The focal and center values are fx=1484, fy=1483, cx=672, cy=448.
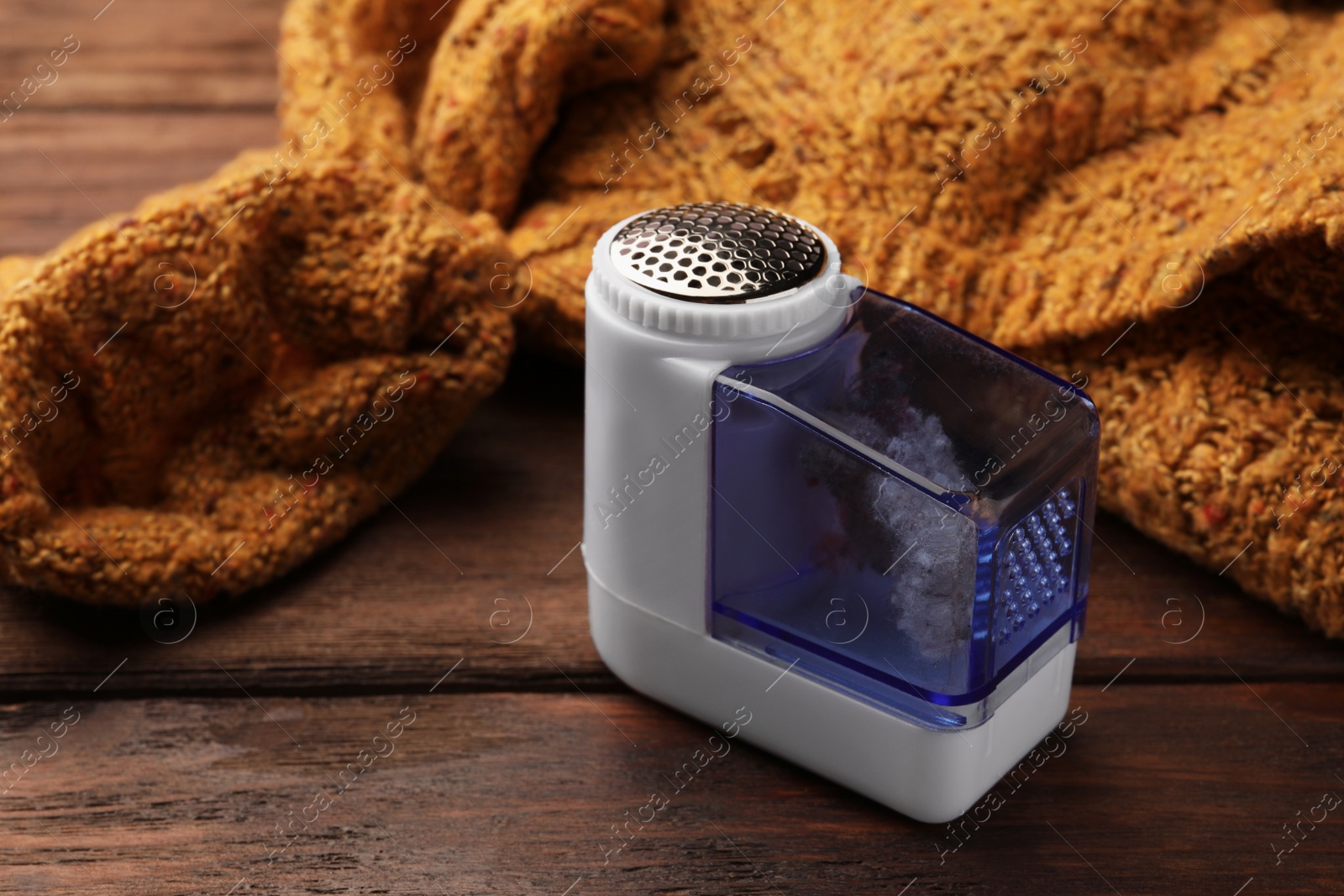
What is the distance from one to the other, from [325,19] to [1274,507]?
598 millimetres

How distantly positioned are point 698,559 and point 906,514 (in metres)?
0.10

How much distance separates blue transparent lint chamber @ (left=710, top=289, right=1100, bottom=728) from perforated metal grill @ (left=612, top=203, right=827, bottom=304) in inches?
1.2

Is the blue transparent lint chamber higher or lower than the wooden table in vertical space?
higher

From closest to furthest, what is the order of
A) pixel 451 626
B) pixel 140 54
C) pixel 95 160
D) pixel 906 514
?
pixel 906 514 < pixel 451 626 < pixel 95 160 < pixel 140 54

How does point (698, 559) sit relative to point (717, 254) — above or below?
below

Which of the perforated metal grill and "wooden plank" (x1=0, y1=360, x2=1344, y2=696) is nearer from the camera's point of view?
the perforated metal grill

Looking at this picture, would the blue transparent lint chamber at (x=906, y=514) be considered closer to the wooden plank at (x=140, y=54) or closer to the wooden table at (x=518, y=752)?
the wooden table at (x=518, y=752)

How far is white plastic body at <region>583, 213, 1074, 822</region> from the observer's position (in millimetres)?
575

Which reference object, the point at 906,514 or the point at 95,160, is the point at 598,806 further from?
the point at 95,160

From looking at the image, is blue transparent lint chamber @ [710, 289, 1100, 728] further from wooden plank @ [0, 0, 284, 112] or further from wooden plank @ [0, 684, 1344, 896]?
wooden plank @ [0, 0, 284, 112]

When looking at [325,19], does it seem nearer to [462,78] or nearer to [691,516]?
[462,78]

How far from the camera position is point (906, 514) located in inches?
21.7

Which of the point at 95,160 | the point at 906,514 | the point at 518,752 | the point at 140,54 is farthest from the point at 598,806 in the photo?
the point at 140,54

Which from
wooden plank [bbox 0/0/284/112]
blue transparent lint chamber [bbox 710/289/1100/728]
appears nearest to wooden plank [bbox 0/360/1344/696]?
blue transparent lint chamber [bbox 710/289/1100/728]
